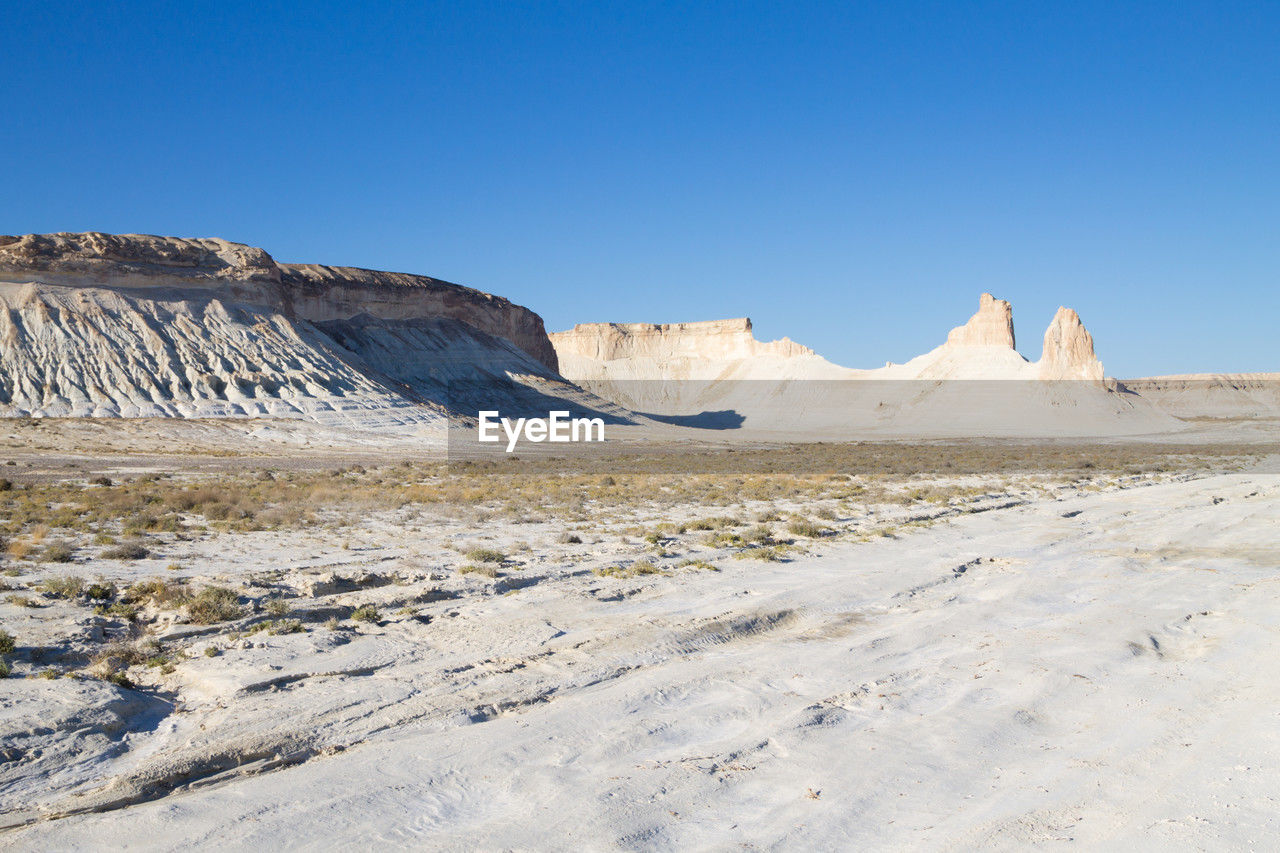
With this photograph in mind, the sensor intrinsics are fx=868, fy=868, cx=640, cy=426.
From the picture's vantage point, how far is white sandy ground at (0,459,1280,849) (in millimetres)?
4676

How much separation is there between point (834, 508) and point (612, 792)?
15046 millimetres

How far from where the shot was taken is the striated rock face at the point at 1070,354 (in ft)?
298

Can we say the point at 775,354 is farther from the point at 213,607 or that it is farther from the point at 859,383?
the point at 213,607

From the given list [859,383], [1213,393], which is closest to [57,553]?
[859,383]

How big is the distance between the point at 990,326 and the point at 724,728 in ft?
333

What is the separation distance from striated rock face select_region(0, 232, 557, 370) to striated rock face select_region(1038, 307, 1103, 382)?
193 ft

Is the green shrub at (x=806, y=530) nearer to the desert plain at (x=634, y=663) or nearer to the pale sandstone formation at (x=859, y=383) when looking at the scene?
the desert plain at (x=634, y=663)

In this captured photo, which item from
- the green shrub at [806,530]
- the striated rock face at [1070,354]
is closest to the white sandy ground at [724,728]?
the green shrub at [806,530]

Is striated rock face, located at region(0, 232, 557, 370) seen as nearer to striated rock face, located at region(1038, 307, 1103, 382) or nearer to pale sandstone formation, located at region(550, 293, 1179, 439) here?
pale sandstone formation, located at region(550, 293, 1179, 439)

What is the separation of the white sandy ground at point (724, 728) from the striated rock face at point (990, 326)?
94.9m

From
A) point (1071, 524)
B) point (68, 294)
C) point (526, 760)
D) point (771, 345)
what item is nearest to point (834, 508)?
point (1071, 524)

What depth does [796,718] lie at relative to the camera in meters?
6.26

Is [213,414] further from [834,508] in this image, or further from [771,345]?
[771,345]

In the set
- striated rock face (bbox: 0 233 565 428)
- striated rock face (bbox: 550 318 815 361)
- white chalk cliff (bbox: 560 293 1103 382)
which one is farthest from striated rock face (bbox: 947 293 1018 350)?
striated rock face (bbox: 0 233 565 428)
